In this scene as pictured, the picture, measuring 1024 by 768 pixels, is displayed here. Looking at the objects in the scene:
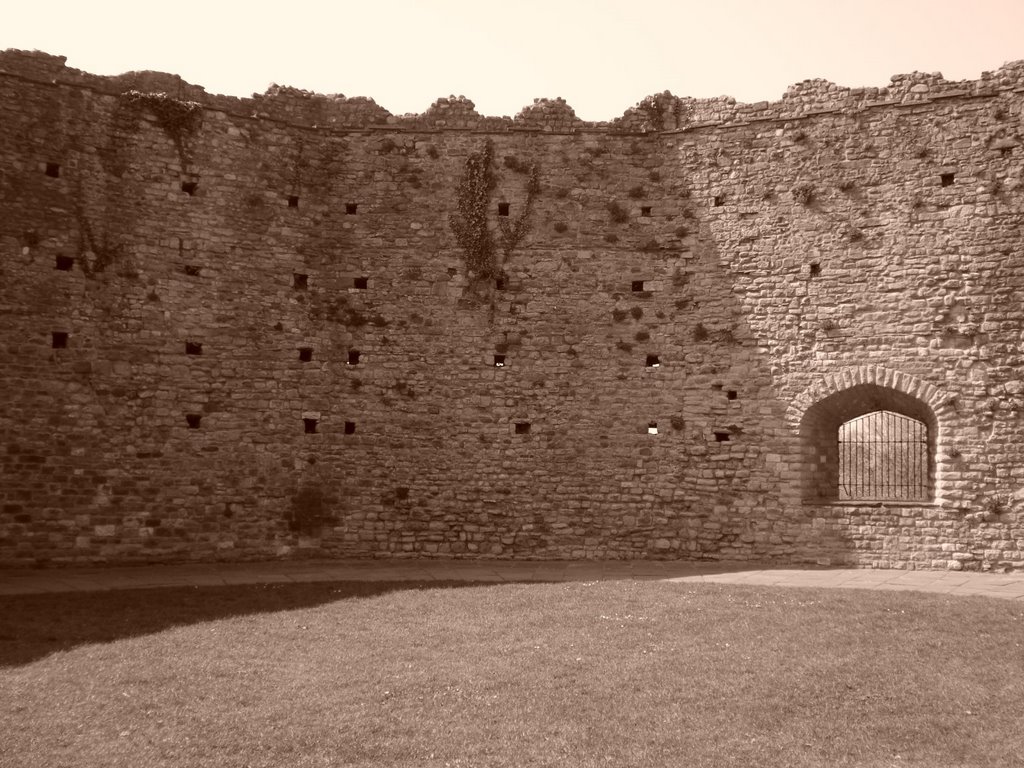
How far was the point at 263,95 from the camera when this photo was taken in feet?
55.5

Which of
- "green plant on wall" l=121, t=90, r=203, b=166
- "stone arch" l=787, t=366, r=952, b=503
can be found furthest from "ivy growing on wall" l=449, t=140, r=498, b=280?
"stone arch" l=787, t=366, r=952, b=503

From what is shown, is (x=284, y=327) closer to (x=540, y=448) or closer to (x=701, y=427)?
(x=540, y=448)

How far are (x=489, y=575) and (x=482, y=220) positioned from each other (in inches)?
260

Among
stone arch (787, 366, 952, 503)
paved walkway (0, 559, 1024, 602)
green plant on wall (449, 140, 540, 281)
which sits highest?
green plant on wall (449, 140, 540, 281)

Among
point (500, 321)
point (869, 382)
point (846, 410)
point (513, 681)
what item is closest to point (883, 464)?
point (846, 410)

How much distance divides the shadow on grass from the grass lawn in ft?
0.16

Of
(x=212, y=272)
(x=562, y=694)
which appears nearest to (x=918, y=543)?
(x=562, y=694)

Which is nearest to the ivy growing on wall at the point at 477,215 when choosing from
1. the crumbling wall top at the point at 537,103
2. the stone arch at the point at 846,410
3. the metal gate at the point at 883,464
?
the crumbling wall top at the point at 537,103

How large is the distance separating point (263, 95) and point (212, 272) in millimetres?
3435

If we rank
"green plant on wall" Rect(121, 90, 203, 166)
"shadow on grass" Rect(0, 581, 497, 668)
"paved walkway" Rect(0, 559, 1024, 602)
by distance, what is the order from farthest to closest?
"green plant on wall" Rect(121, 90, 203, 166) → "paved walkway" Rect(0, 559, 1024, 602) → "shadow on grass" Rect(0, 581, 497, 668)

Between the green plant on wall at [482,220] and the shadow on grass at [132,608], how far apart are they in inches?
252

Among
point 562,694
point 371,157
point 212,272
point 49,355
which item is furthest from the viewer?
point 371,157

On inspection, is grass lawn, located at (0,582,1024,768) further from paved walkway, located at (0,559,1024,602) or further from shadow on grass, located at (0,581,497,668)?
paved walkway, located at (0,559,1024,602)

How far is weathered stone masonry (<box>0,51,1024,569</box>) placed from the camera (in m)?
15.0
